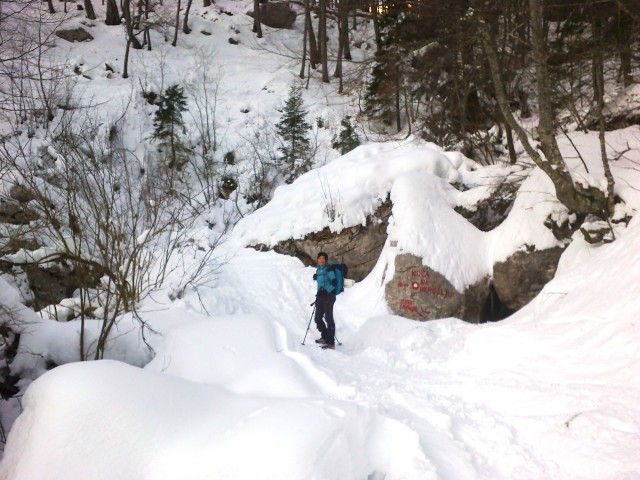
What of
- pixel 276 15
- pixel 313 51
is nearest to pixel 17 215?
pixel 313 51

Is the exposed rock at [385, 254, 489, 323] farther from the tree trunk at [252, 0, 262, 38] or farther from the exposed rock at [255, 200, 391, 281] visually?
the tree trunk at [252, 0, 262, 38]

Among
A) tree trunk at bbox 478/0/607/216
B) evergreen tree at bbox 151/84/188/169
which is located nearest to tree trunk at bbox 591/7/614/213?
tree trunk at bbox 478/0/607/216

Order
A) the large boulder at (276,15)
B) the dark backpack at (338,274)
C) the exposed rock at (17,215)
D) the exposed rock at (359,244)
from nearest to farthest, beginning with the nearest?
the exposed rock at (17,215) < the dark backpack at (338,274) < the exposed rock at (359,244) < the large boulder at (276,15)

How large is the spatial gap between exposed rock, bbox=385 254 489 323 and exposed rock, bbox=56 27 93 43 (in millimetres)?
25383

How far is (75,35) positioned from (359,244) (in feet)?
78.5

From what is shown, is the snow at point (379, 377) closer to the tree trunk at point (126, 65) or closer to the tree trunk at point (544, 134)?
the tree trunk at point (544, 134)


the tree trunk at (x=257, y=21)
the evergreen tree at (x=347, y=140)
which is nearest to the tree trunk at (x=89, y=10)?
the tree trunk at (x=257, y=21)

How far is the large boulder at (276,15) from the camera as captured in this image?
30.2 meters

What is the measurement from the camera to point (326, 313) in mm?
6746

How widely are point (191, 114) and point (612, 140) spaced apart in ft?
61.4

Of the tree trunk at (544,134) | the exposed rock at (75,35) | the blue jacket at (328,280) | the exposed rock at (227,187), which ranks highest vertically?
the exposed rock at (75,35)

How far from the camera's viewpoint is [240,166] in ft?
63.7

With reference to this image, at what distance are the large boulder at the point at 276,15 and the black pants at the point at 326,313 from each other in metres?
28.8

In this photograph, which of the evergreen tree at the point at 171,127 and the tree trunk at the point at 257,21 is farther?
the tree trunk at the point at 257,21
